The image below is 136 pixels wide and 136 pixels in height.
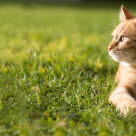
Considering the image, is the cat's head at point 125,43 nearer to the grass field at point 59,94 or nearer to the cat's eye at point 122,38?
the cat's eye at point 122,38

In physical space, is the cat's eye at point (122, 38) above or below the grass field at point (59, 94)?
above

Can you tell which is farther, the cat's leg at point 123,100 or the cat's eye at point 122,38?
the cat's eye at point 122,38

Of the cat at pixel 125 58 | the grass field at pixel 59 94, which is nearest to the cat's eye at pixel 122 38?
the cat at pixel 125 58

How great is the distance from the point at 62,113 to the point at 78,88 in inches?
27.0

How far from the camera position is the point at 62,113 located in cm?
277

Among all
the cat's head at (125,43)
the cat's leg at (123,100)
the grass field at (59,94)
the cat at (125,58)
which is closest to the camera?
the grass field at (59,94)

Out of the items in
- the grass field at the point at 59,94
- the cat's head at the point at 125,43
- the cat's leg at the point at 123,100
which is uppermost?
the cat's head at the point at 125,43

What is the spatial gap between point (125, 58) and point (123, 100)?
553 mm

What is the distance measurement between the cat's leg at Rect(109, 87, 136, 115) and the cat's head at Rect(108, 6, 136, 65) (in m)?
0.34

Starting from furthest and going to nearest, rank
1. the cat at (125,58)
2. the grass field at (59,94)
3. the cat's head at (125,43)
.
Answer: the cat's head at (125,43), the cat at (125,58), the grass field at (59,94)

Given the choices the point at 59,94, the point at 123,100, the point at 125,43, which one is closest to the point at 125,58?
the point at 125,43

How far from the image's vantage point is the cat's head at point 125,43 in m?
3.29

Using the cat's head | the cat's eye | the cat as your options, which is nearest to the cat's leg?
the cat

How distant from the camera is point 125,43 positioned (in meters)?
3.33
